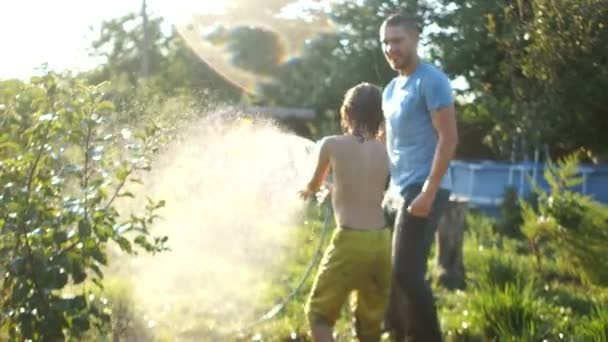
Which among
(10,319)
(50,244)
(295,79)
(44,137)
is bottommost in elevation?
(295,79)

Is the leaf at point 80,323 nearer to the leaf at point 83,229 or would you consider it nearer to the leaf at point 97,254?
the leaf at point 97,254

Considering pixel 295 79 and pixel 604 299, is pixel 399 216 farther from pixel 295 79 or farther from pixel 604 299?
pixel 295 79

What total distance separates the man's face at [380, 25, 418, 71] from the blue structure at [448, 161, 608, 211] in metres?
14.9

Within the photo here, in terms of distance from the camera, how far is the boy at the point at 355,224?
12.3 ft

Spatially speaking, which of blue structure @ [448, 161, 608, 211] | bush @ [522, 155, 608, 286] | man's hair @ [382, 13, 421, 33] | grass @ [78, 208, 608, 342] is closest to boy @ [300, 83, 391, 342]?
man's hair @ [382, 13, 421, 33]

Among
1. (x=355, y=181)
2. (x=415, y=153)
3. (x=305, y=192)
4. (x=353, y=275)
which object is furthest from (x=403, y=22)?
(x=353, y=275)

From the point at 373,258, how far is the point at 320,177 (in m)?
0.37

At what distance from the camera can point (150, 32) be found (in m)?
29.4

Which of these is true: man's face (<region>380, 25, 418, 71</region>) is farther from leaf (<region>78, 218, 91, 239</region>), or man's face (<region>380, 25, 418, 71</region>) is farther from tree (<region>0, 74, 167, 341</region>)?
leaf (<region>78, 218, 91, 239</region>)

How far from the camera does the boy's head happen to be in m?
3.84

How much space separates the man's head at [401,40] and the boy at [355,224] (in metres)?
0.19

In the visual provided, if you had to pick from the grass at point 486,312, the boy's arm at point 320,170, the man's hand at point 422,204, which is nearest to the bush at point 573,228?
the grass at point 486,312

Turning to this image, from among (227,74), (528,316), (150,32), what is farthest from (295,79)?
(528,316)

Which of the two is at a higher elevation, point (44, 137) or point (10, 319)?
point (44, 137)
